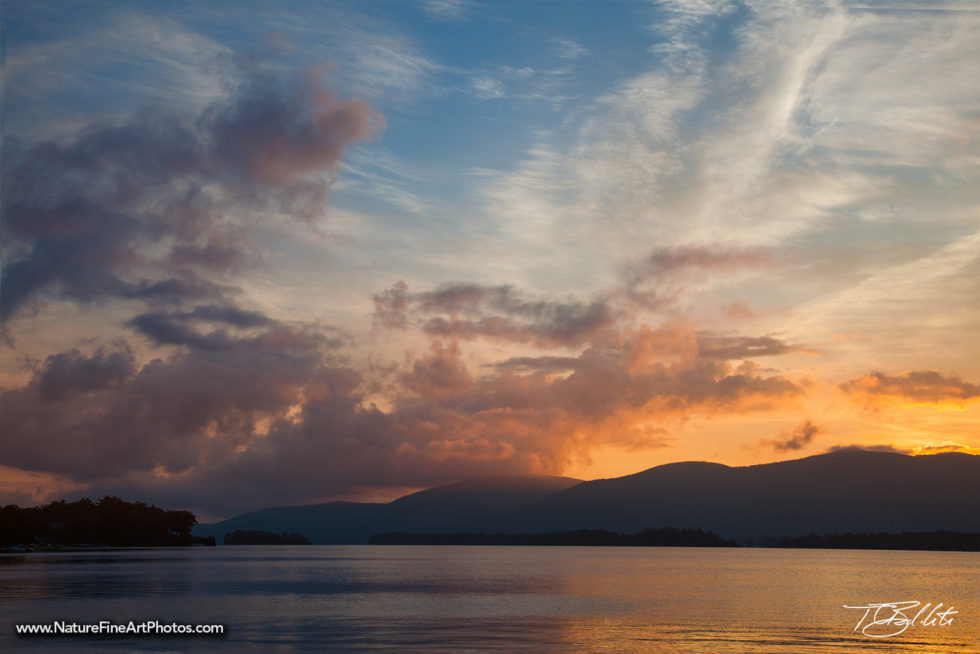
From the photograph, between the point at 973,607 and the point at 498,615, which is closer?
the point at 498,615

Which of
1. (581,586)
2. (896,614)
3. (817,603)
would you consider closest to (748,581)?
(581,586)

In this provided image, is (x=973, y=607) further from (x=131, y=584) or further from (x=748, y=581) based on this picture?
(x=131, y=584)

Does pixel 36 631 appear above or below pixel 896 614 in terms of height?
above

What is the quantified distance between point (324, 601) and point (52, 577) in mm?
58011

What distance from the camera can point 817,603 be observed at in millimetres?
104125
